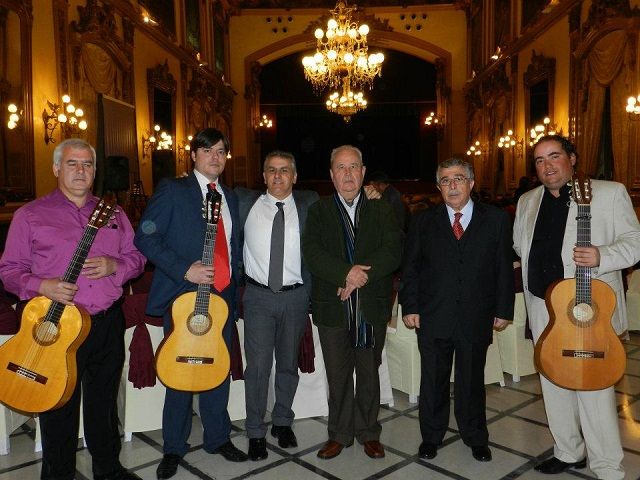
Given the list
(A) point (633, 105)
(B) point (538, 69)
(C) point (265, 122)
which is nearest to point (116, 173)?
(A) point (633, 105)

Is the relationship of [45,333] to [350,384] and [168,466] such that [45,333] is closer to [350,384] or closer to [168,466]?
[168,466]

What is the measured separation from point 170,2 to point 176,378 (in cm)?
1209

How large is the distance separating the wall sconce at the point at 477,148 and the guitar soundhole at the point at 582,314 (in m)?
13.9

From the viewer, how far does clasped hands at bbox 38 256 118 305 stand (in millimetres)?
2359

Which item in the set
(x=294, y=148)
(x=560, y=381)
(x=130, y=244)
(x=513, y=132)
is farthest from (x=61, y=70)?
(x=294, y=148)

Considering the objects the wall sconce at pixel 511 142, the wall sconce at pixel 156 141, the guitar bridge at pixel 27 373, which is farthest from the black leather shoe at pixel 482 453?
the wall sconce at pixel 511 142

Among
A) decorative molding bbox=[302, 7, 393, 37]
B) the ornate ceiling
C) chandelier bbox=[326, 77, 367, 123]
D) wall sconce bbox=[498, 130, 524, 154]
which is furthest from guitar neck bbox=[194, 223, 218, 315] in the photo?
the ornate ceiling

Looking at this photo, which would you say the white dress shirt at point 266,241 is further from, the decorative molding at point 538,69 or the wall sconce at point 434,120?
the wall sconce at point 434,120

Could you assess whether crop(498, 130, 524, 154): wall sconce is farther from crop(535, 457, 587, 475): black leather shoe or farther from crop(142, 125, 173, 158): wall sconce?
crop(535, 457, 587, 475): black leather shoe

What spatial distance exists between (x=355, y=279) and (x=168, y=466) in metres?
1.39

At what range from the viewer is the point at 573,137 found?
401 inches

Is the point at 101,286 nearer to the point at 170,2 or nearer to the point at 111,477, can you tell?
the point at 111,477

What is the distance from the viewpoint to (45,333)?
2.40 meters

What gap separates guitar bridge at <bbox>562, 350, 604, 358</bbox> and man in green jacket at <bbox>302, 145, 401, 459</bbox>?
0.90 meters
